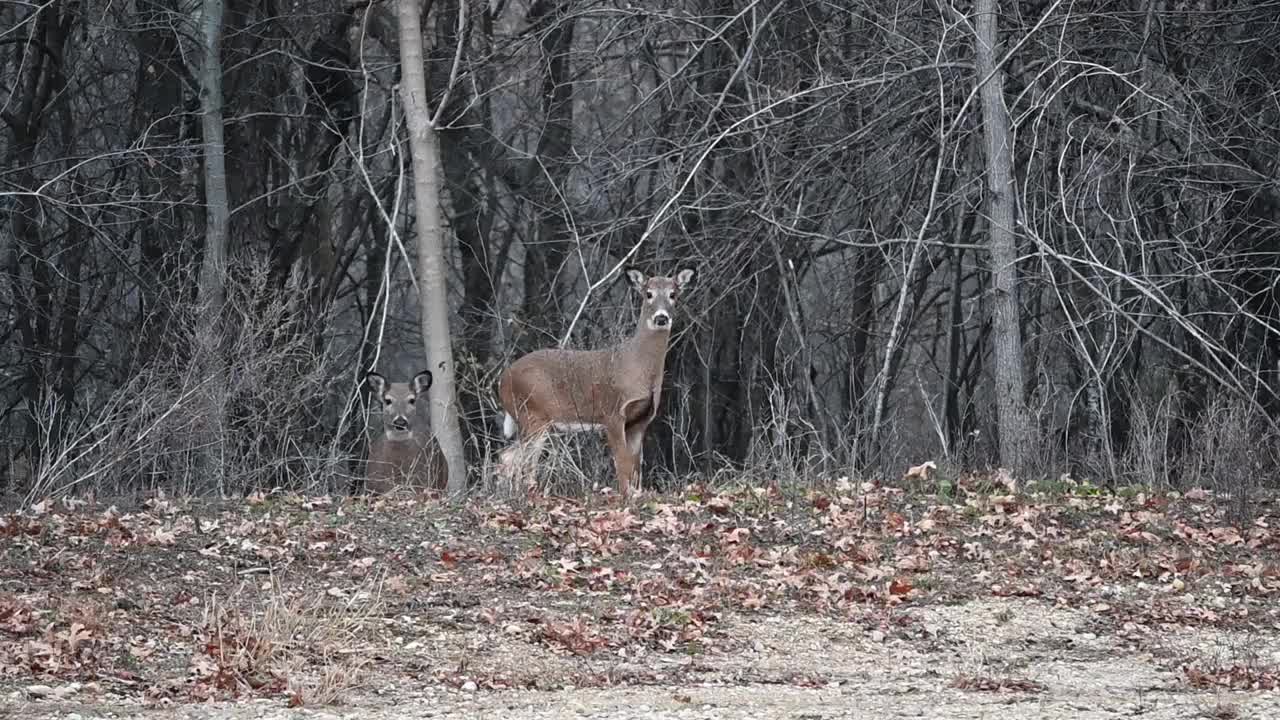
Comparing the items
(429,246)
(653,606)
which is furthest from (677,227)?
(653,606)

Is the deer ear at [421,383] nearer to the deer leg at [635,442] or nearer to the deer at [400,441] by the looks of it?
the deer at [400,441]

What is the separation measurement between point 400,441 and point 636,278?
2.53m

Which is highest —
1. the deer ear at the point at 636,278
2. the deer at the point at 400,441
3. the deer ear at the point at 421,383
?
the deer ear at the point at 636,278

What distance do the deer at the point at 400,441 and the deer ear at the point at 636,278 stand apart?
74.7 inches

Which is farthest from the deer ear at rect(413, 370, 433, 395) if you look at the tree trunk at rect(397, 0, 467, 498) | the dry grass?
the dry grass

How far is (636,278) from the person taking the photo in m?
15.4

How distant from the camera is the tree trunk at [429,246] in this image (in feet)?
43.5

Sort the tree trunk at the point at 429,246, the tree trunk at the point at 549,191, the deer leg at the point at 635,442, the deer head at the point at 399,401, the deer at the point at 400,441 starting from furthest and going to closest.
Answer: the tree trunk at the point at 549,191
the deer head at the point at 399,401
the deer at the point at 400,441
the deer leg at the point at 635,442
the tree trunk at the point at 429,246

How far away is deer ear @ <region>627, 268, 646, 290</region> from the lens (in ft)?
50.0

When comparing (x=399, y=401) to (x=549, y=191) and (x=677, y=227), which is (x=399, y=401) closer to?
(x=677, y=227)

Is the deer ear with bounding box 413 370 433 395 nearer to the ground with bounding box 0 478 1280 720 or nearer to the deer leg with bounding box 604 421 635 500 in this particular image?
the deer leg with bounding box 604 421 635 500

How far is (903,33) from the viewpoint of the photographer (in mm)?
16016

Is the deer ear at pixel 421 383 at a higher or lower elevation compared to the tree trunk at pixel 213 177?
lower

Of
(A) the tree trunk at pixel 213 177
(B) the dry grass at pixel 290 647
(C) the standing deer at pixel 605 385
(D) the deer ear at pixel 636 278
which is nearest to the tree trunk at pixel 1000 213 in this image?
(C) the standing deer at pixel 605 385
